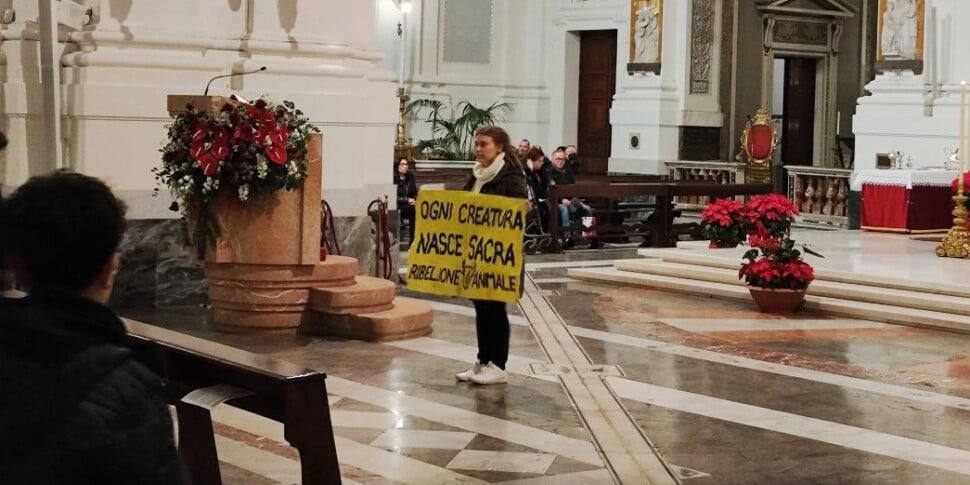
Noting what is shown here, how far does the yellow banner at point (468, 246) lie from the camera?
28.8 ft

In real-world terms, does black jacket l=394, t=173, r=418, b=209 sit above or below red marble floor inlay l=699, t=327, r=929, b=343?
above

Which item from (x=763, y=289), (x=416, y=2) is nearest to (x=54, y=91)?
(x=763, y=289)

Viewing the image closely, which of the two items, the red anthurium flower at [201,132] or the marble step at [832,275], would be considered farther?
the marble step at [832,275]

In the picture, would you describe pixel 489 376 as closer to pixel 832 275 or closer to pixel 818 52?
pixel 832 275

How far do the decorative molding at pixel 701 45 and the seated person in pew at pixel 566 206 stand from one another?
758cm

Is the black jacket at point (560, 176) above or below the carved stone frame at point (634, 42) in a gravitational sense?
below

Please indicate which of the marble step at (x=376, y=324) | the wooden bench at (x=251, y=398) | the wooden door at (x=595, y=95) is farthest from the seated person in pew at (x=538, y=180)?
the wooden bench at (x=251, y=398)

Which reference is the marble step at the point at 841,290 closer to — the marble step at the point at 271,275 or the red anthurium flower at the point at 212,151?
the marble step at the point at 271,275

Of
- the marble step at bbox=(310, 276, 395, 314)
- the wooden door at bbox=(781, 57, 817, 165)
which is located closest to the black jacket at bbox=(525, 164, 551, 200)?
the marble step at bbox=(310, 276, 395, 314)

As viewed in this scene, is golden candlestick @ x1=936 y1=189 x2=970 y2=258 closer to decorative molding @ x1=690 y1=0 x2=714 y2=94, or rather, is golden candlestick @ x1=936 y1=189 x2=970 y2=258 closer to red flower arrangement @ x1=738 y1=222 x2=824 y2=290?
red flower arrangement @ x1=738 y1=222 x2=824 y2=290

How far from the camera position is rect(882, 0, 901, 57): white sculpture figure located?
72.0 feet

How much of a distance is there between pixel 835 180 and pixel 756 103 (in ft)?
20.2

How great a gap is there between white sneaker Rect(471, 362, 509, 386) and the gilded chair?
16500 mm

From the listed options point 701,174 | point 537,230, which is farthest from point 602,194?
point 701,174
